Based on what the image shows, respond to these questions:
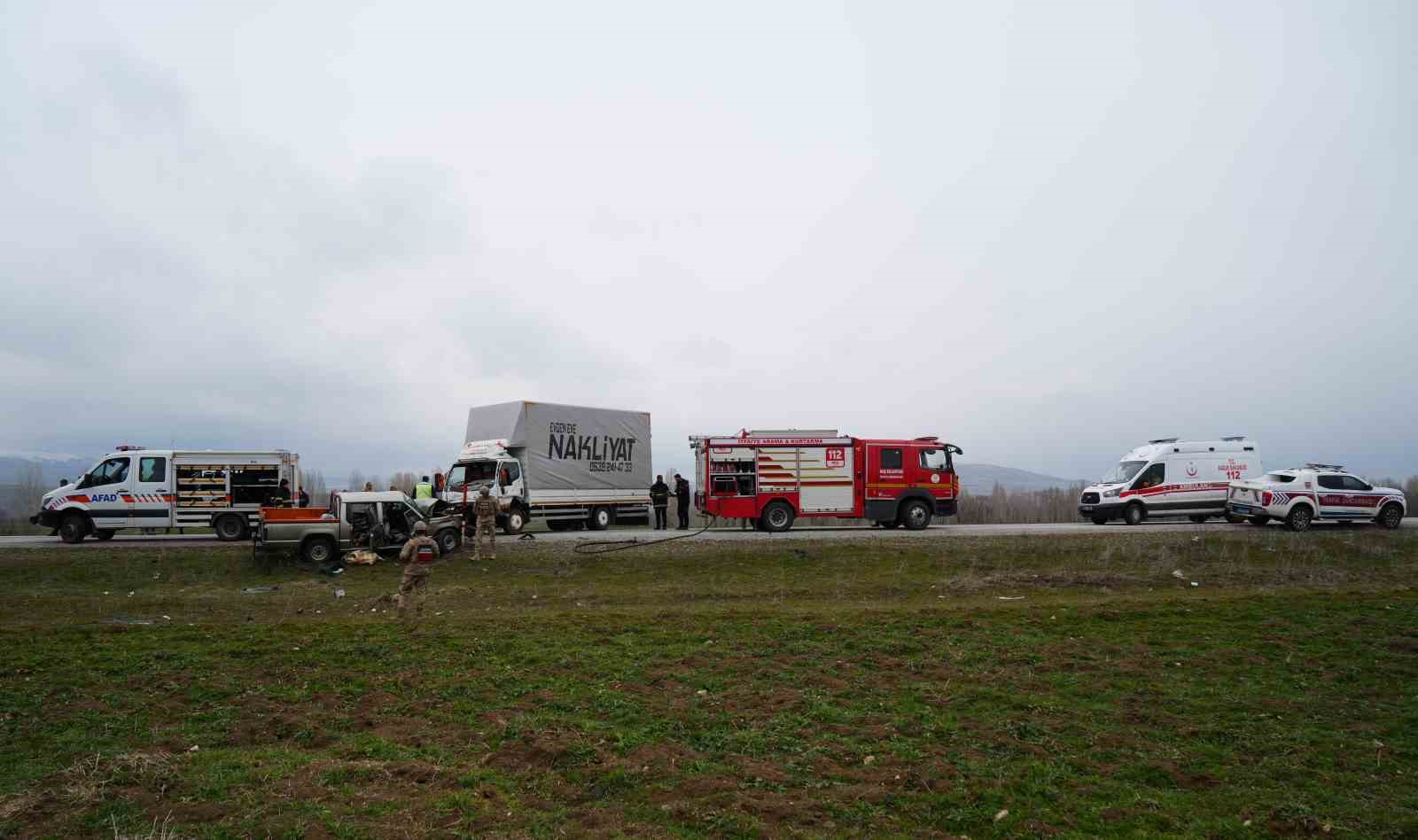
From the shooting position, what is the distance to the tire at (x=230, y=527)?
24547 mm

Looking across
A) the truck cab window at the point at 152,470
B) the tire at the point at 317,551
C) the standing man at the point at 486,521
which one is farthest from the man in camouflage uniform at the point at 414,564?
the truck cab window at the point at 152,470

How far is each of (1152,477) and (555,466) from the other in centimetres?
2066

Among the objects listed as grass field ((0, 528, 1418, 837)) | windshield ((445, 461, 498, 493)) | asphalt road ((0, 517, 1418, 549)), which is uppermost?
windshield ((445, 461, 498, 493))

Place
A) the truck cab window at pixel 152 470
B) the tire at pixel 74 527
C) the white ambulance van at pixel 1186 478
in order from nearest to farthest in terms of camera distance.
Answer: the tire at pixel 74 527 → the truck cab window at pixel 152 470 → the white ambulance van at pixel 1186 478

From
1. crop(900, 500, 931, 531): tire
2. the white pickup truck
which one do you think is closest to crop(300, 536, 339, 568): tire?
crop(900, 500, 931, 531): tire

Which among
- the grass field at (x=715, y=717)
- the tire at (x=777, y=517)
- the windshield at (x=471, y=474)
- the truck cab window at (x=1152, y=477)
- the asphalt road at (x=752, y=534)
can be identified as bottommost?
the grass field at (x=715, y=717)

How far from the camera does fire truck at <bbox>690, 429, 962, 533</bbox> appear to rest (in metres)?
26.8

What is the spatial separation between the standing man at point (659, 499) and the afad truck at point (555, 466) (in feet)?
3.06

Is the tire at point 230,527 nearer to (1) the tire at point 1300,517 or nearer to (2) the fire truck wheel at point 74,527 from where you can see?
(2) the fire truck wheel at point 74,527

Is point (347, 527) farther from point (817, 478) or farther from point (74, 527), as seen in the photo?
point (817, 478)

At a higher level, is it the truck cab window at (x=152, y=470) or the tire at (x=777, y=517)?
the truck cab window at (x=152, y=470)

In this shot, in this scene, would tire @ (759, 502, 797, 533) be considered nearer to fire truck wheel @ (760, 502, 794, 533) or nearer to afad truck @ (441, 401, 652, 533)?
fire truck wheel @ (760, 502, 794, 533)

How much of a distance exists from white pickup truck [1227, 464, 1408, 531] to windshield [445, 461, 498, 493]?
2452cm

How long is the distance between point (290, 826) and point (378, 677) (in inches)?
160
